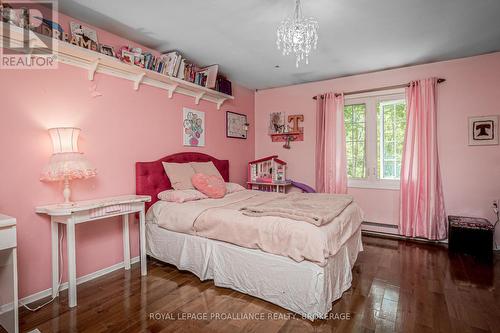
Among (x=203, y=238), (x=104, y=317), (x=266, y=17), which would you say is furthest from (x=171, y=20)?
(x=104, y=317)

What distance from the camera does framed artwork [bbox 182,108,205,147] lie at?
3507 mm

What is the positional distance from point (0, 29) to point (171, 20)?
1.26m

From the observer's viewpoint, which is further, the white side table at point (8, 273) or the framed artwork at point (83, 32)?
the framed artwork at point (83, 32)

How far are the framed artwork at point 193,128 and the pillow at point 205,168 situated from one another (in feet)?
1.00

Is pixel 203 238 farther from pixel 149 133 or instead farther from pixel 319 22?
pixel 319 22

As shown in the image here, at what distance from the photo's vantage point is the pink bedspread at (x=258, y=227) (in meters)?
1.86

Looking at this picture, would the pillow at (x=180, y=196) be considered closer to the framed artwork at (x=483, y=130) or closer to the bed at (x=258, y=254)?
the bed at (x=258, y=254)

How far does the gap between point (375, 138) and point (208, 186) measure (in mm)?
2623

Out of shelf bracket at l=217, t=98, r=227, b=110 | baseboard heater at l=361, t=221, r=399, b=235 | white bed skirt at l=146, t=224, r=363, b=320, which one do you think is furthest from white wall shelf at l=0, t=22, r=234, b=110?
baseboard heater at l=361, t=221, r=399, b=235

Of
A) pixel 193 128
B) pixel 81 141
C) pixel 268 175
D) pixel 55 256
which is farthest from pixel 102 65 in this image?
pixel 268 175

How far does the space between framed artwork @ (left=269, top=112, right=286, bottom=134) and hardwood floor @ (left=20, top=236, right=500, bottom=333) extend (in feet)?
8.77

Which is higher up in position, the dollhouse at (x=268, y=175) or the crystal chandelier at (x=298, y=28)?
the crystal chandelier at (x=298, y=28)

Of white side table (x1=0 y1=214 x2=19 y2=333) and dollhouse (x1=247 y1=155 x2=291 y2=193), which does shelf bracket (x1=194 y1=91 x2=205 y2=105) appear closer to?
dollhouse (x1=247 y1=155 x2=291 y2=193)

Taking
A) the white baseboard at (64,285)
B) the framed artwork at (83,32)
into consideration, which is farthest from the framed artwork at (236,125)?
the white baseboard at (64,285)
